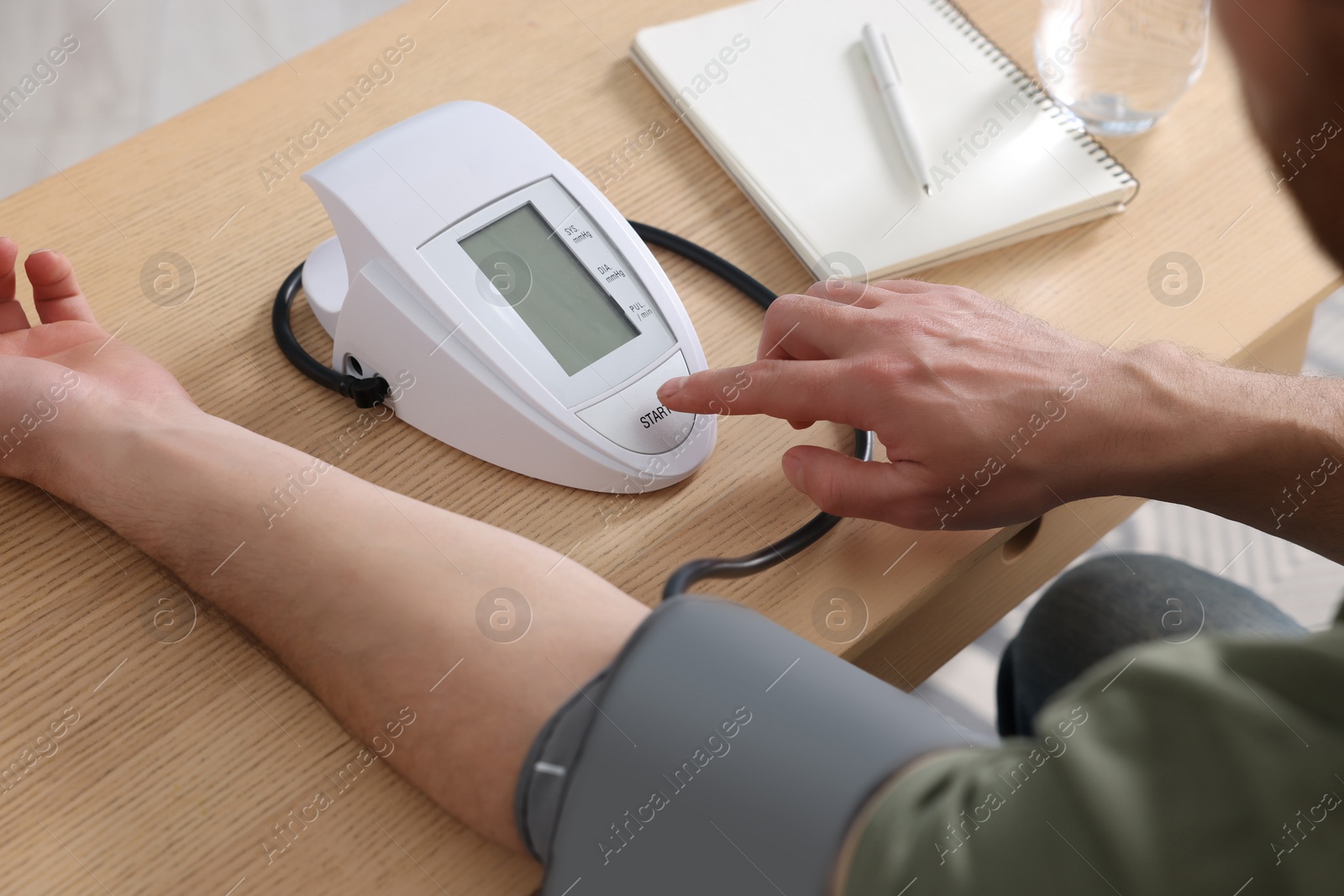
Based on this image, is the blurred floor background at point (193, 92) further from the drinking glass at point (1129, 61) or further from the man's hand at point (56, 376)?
the man's hand at point (56, 376)

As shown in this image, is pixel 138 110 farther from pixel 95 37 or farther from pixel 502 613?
pixel 502 613

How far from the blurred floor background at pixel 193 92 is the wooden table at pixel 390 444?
73cm

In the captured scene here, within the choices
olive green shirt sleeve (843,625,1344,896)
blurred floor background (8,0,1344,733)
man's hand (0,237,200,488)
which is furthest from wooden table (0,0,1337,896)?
blurred floor background (8,0,1344,733)

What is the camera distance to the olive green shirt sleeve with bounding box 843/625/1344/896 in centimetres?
36

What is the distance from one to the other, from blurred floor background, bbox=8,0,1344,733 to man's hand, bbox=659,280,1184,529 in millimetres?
867

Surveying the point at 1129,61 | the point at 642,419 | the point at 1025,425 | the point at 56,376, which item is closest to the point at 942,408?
the point at 1025,425

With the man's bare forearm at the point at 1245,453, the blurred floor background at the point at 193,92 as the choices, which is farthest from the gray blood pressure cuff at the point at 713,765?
the blurred floor background at the point at 193,92

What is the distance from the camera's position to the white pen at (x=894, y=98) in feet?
2.53

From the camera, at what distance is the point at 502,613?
1.78 feet

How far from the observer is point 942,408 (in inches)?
23.6

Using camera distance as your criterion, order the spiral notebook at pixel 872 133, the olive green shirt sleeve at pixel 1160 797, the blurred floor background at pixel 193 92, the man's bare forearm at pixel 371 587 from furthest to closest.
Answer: the blurred floor background at pixel 193 92
the spiral notebook at pixel 872 133
the man's bare forearm at pixel 371 587
the olive green shirt sleeve at pixel 1160 797

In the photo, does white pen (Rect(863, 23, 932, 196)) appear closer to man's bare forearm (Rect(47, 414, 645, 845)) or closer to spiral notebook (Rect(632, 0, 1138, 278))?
spiral notebook (Rect(632, 0, 1138, 278))

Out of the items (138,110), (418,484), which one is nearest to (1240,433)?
(418,484)

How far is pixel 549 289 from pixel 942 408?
0.87 feet
